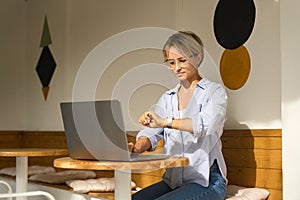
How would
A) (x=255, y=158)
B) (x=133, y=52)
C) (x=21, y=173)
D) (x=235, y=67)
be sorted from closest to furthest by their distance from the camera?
(x=255, y=158) → (x=235, y=67) → (x=21, y=173) → (x=133, y=52)

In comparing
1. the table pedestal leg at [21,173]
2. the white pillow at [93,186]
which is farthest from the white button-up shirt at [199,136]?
the table pedestal leg at [21,173]

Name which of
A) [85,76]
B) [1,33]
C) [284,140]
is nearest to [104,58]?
[85,76]

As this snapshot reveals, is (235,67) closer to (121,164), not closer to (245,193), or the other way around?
(245,193)

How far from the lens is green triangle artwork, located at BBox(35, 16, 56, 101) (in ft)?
16.7

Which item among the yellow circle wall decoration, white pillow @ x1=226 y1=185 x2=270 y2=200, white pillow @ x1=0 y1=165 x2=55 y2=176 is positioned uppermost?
the yellow circle wall decoration

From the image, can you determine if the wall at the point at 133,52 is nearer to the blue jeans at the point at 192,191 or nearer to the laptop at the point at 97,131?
the blue jeans at the point at 192,191

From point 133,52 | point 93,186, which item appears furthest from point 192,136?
point 133,52

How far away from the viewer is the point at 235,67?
3.16m

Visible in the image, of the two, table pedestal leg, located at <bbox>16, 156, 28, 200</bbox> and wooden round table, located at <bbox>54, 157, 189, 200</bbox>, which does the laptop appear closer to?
wooden round table, located at <bbox>54, 157, 189, 200</bbox>

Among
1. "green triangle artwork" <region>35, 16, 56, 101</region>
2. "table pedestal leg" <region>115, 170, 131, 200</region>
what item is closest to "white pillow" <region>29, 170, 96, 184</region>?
"green triangle artwork" <region>35, 16, 56, 101</region>

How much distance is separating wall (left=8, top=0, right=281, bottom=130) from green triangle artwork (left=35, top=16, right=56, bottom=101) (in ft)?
0.25

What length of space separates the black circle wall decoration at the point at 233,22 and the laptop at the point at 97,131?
1314 millimetres

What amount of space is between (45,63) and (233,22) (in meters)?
2.63

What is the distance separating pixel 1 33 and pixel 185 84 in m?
3.46
